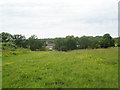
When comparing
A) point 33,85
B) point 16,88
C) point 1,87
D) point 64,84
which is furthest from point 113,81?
point 1,87

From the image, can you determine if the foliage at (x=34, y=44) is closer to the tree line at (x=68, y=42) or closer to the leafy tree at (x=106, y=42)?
the tree line at (x=68, y=42)

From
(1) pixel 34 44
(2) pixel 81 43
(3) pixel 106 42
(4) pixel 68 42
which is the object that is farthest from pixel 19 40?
(3) pixel 106 42

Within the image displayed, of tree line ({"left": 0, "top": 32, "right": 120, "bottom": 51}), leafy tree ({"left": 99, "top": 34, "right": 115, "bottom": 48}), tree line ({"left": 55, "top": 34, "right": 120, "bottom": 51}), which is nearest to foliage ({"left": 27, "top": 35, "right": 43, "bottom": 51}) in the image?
tree line ({"left": 0, "top": 32, "right": 120, "bottom": 51})

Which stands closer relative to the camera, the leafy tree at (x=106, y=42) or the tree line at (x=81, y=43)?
the leafy tree at (x=106, y=42)

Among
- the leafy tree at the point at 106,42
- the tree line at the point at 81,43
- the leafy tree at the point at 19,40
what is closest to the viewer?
the leafy tree at the point at 106,42

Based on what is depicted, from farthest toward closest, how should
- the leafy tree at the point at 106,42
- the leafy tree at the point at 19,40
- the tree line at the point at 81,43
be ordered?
the leafy tree at the point at 19,40 → the tree line at the point at 81,43 → the leafy tree at the point at 106,42

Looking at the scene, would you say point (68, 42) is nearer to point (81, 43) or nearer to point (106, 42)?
point (81, 43)

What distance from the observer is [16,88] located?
393 cm

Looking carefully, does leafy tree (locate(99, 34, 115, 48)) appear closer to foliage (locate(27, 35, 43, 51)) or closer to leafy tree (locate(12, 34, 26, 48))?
foliage (locate(27, 35, 43, 51))

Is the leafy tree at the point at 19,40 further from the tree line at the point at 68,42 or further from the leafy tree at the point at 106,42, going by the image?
the leafy tree at the point at 106,42

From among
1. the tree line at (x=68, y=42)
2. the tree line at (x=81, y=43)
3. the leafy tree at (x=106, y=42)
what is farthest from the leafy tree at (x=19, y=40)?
the leafy tree at (x=106, y=42)

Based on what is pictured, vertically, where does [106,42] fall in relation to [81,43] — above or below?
above

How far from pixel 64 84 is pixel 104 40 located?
3694cm

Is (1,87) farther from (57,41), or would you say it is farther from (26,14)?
(57,41)
